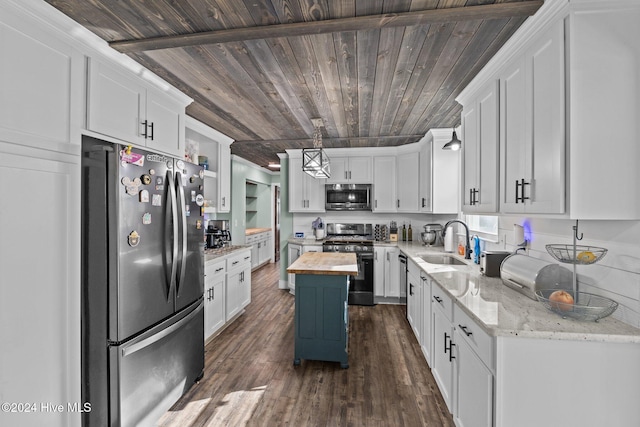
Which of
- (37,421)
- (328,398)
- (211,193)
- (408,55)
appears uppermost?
(408,55)

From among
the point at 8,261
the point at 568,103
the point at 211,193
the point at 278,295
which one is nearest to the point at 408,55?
the point at 568,103

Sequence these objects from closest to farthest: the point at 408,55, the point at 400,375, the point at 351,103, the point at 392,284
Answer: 1. the point at 408,55
2. the point at 400,375
3. the point at 351,103
4. the point at 392,284

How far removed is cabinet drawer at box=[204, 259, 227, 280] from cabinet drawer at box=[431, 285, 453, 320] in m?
2.12

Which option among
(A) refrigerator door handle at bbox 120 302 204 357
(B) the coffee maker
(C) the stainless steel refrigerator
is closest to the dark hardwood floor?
(C) the stainless steel refrigerator

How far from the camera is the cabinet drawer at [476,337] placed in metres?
1.31

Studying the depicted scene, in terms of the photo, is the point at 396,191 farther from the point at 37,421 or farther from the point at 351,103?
the point at 37,421

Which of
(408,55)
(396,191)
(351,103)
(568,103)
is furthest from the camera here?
(396,191)

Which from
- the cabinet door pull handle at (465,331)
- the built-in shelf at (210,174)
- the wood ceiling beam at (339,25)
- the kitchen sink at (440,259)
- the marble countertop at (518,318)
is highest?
the wood ceiling beam at (339,25)

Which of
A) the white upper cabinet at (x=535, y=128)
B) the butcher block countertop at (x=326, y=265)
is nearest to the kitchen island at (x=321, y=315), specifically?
the butcher block countertop at (x=326, y=265)

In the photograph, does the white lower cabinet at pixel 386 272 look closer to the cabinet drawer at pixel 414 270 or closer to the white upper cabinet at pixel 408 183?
the white upper cabinet at pixel 408 183

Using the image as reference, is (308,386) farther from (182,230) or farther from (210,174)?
(210,174)

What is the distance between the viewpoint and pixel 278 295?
16.0ft

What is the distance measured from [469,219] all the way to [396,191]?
132 centimetres

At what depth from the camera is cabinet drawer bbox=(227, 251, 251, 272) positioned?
3419 mm
